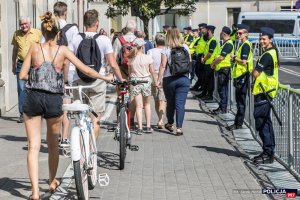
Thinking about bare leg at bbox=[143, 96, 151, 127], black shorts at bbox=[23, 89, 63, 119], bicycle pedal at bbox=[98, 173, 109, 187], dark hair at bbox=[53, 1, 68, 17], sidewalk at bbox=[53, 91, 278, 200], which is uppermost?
dark hair at bbox=[53, 1, 68, 17]

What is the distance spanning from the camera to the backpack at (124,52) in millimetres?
13930

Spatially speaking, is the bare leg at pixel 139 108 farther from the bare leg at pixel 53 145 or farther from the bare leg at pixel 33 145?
the bare leg at pixel 33 145

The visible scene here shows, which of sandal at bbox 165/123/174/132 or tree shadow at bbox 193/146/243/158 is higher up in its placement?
sandal at bbox 165/123/174/132

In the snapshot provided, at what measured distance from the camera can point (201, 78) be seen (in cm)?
2278

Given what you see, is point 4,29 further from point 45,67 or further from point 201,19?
point 201,19

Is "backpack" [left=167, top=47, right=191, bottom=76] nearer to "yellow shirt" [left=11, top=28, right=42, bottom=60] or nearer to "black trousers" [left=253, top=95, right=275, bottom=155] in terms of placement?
"yellow shirt" [left=11, top=28, right=42, bottom=60]

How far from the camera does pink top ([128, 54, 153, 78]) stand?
13.7m

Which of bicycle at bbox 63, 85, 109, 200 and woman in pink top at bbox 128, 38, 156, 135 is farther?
woman in pink top at bbox 128, 38, 156, 135

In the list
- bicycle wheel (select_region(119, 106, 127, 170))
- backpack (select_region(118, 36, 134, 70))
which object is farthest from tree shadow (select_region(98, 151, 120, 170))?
backpack (select_region(118, 36, 134, 70))

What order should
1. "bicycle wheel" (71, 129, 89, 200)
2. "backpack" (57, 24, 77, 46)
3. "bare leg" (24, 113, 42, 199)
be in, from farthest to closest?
"backpack" (57, 24, 77, 46) < "bare leg" (24, 113, 42, 199) < "bicycle wheel" (71, 129, 89, 200)

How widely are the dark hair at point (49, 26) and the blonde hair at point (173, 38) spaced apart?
18.3 feet

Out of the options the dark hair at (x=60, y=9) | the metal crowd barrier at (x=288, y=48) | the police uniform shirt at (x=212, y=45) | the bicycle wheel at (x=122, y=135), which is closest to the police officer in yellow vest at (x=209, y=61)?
the police uniform shirt at (x=212, y=45)

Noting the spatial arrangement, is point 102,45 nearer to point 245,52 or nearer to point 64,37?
point 64,37

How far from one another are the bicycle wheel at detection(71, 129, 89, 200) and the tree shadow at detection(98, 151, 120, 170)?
2214 mm
